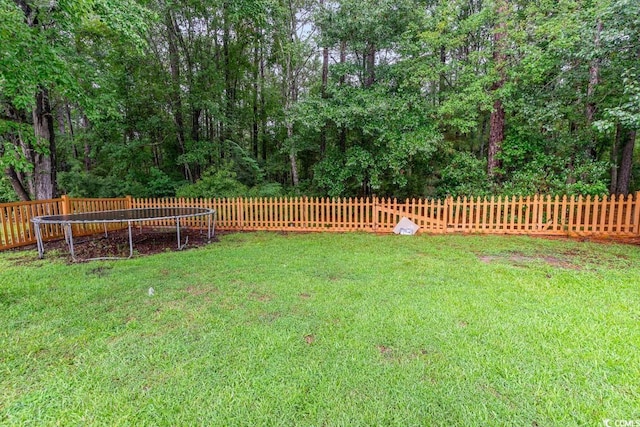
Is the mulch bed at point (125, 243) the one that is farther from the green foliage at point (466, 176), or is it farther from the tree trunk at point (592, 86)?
the tree trunk at point (592, 86)

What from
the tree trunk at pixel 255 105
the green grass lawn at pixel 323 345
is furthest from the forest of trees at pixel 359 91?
the green grass lawn at pixel 323 345

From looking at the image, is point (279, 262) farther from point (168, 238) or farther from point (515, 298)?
point (168, 238)

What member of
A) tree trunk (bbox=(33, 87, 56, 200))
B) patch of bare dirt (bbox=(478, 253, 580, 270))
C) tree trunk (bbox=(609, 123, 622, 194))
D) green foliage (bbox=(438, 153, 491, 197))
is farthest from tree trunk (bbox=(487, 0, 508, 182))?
tree trunk (bbox=(33, 87, 56, 200))

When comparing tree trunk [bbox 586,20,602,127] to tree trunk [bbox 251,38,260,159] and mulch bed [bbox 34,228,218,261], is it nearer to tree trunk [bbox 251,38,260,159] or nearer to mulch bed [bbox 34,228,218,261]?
mulch bed [bbox 34,228,218,261]

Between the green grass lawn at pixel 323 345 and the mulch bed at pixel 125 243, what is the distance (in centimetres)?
129

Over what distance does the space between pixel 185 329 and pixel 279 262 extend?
246 cm

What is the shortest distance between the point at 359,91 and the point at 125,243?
8177 millimetres

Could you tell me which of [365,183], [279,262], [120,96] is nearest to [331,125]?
[365,183]

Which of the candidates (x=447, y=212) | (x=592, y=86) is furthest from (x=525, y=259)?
(x=592, y=86)

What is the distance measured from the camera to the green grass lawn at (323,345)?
75.1 inches

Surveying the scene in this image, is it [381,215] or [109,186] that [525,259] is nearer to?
[381,215]

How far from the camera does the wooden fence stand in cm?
695

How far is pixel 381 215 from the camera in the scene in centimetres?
848

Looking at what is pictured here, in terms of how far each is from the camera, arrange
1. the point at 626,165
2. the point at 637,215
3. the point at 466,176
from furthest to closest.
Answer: the point at 626,165
the point at 466,176
the point at 637,215
